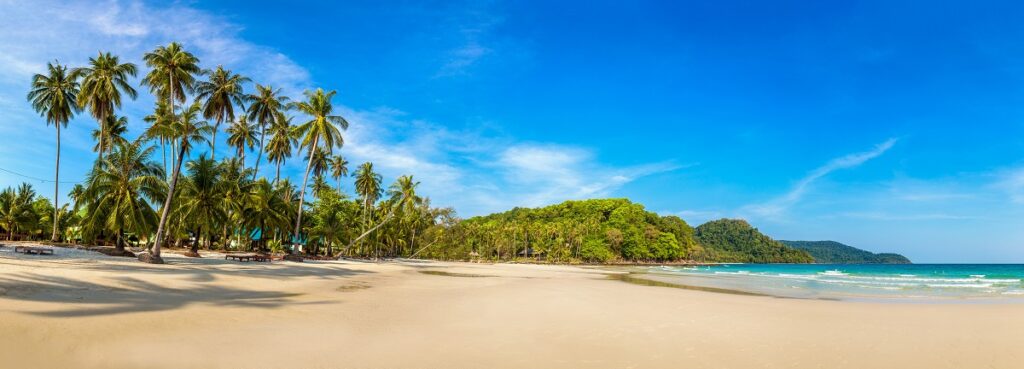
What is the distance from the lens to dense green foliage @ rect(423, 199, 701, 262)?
99.6m

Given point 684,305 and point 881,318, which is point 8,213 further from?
point 881,318

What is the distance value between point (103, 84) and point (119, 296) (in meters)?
34.8

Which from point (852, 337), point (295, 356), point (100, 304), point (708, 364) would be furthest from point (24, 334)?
point (852, 337)

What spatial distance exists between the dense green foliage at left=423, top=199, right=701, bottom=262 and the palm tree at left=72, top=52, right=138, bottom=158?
5480 cm

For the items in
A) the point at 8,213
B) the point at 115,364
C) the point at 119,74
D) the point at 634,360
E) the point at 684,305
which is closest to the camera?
the point at 115,364

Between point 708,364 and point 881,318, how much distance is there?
924cm

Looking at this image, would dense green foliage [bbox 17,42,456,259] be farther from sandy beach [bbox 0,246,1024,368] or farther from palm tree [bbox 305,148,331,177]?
sandy beach [bbox 0,246,1024,368]

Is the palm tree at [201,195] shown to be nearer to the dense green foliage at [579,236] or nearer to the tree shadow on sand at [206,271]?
the tree shadow on sand at [206,271]

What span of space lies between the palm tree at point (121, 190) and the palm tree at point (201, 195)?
4.30 m

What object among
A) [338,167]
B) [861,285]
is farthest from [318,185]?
[861,285]

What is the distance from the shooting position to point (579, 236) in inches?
4343

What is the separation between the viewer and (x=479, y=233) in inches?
3986

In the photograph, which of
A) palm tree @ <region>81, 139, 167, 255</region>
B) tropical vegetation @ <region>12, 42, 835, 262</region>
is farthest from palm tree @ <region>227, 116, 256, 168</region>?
palm tree @ <region>81, 139, 167, 255</region>

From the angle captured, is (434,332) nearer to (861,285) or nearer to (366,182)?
(861,285)
